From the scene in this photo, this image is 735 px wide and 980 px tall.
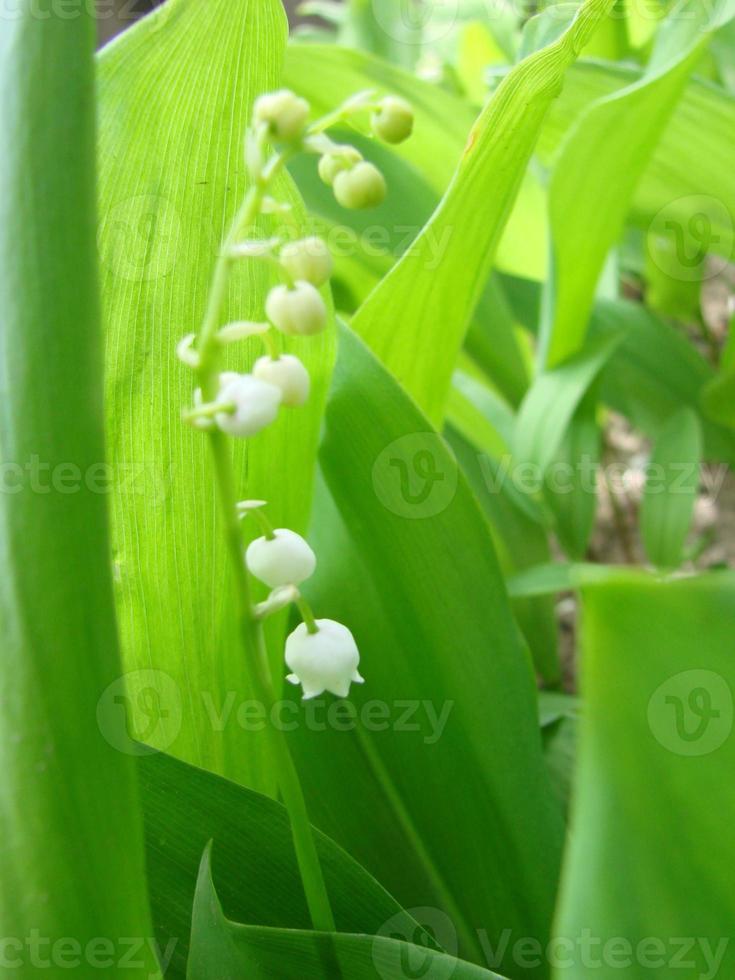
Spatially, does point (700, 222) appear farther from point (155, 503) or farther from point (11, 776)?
point (11, 776)

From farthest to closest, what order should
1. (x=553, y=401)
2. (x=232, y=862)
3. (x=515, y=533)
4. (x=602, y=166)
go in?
(x=515, y=533)
(x=553, y=401)
(x=602, y=166)
(x=232, y=862)

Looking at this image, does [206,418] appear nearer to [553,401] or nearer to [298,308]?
[298,308]

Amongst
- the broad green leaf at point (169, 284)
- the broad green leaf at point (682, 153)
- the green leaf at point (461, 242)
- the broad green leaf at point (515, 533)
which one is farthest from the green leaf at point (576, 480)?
the broad green leaf at point (169, 284)

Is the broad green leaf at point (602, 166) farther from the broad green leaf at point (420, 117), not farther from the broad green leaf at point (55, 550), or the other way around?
the broad green leaf at point (55, 550)

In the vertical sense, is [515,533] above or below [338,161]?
below

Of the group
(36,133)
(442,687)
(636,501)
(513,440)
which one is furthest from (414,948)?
(636,501)

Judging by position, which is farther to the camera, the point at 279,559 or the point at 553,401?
the point at 553,401

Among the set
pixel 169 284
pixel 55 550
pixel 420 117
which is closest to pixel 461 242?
pixel 169 284
